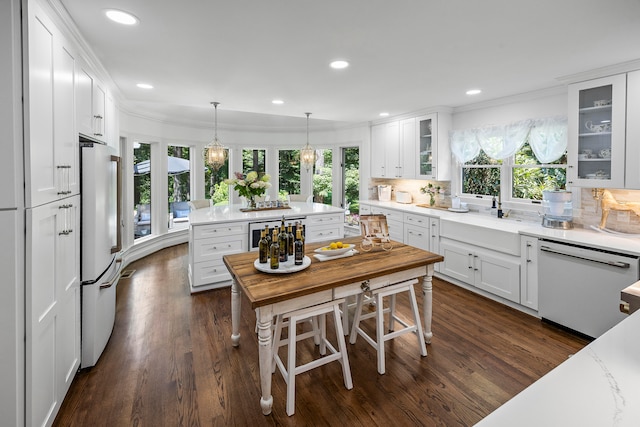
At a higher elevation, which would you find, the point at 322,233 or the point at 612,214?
the point at 612,214

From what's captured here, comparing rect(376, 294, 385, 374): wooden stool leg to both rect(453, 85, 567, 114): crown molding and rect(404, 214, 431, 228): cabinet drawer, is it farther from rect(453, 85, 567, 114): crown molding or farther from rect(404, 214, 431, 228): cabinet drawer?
rect(453, 85, 567, 114): crown molding

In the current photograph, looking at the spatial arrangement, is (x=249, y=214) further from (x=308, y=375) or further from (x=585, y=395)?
(x=585, y=395)

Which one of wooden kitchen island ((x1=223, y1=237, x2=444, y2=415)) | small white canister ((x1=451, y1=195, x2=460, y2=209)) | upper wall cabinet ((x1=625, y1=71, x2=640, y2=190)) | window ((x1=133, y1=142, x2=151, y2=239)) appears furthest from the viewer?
window ((x1=133, y1=142, x2=151, y2=239))

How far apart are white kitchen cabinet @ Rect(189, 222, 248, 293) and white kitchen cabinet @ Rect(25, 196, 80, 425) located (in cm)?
155

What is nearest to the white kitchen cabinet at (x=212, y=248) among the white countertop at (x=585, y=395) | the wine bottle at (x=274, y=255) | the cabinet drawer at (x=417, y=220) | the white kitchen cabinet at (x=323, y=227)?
the white kitchen cabinet at (x=323, y=227)

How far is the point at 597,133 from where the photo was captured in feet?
9.89

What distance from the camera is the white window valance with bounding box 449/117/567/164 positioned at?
3574 millimetres

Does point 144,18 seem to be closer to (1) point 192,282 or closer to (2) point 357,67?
(2) point 357,67

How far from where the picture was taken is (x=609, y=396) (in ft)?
2.68

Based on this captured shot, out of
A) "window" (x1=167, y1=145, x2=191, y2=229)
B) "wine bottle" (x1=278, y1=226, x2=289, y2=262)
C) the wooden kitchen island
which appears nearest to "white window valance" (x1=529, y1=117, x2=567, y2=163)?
the wooden kitchen island

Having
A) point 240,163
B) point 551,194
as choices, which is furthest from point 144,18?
point 240,163

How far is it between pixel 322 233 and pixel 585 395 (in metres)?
3.93

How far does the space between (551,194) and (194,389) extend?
386 centimetres

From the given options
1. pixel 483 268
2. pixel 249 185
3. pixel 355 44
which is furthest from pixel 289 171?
pixel 355 44
